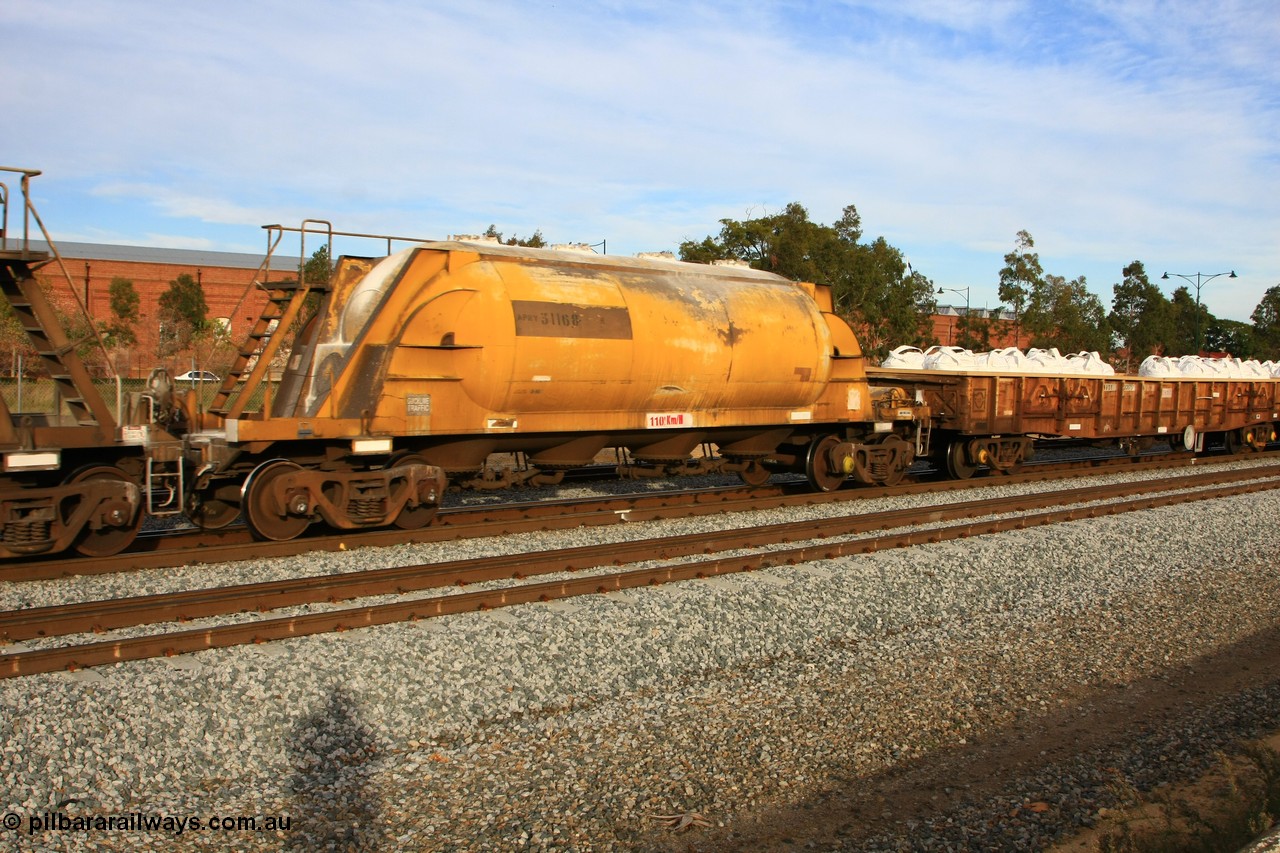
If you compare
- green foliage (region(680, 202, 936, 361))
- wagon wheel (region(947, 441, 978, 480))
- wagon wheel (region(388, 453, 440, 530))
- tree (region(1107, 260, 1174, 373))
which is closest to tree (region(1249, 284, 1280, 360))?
tree (region(1107, 260, 1174, 373))

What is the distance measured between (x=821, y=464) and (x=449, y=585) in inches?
312

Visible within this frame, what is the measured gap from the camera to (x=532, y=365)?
37.4 ft

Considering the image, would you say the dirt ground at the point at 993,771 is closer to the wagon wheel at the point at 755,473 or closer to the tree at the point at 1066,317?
the wagon wheel at the point at 755,473

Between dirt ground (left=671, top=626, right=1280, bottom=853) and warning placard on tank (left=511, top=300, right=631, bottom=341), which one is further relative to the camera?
warning placard on tank (left=511, top=300, right=631, bottom=341)

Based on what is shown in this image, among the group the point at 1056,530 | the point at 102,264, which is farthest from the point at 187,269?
the point at 1056,530

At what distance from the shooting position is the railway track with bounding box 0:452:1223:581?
9.47 m

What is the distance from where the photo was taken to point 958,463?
1823 cm

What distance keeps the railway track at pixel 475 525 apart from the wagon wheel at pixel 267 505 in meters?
0.20

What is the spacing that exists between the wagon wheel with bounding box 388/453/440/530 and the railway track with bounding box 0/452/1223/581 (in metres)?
0.17

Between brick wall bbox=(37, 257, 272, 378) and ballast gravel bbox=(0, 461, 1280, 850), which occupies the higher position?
brick wall bbox=(37, 257, 272, 378)

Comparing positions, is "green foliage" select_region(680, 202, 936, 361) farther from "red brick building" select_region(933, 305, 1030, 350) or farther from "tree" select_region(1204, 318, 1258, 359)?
"tree" select_region(1204, 318, 1258, 359)

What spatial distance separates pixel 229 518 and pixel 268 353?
1.96m

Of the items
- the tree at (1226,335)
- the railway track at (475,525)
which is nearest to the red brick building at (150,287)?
the railway track at (475,525)

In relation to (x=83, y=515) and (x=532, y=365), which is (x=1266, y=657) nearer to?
(x=532, y=365)
